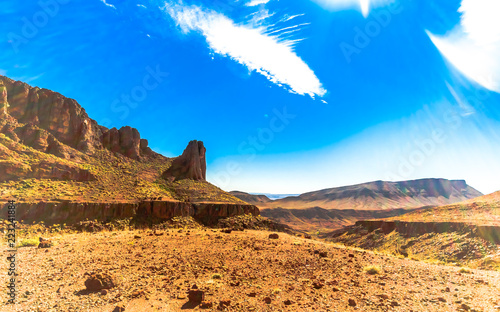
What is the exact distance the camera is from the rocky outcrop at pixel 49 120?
154 feet

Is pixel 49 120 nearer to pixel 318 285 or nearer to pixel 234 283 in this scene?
pixel 234 283

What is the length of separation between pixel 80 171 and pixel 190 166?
96.2 feet

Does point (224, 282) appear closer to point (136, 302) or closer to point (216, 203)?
point (136, 302)

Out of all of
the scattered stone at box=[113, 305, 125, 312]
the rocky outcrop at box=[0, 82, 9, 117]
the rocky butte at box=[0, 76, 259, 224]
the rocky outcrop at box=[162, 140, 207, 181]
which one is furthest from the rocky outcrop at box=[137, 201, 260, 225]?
the scattered stone at box=[113, 305, 125, 312]

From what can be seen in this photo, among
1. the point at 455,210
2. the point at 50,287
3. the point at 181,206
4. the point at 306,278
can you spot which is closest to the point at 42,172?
the point at 181,206

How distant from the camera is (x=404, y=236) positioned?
40.2 m

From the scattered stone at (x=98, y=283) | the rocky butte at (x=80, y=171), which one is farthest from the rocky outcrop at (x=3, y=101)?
the scattered stone at (x=98, y=283)

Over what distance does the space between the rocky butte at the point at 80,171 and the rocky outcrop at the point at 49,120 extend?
145 mm

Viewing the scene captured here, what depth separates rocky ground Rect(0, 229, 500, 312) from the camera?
838 centimetres

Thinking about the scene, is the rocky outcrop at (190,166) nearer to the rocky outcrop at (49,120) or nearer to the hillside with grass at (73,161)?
the hillside with grass at (73,161)

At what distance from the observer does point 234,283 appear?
1049 cm

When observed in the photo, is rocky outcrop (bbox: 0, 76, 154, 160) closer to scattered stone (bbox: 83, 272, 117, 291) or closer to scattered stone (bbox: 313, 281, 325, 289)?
scattered stone (bbox: 83, 272, 117, 291)

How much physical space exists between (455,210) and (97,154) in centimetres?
8012

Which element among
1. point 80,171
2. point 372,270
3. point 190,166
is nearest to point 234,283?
point 372,270
